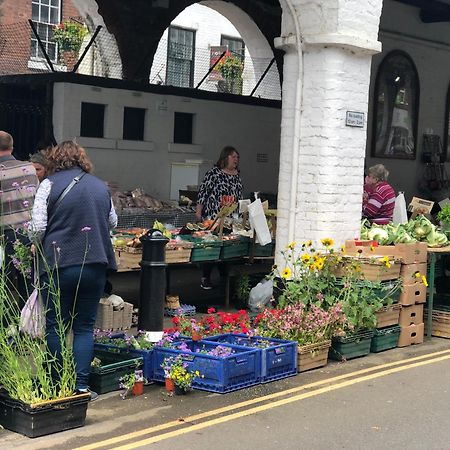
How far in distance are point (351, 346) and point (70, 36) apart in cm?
1129

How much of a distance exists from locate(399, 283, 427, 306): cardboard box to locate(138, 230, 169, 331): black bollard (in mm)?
2762

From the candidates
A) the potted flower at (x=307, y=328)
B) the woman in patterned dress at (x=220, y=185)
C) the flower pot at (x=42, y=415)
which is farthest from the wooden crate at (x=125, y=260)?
the flower pot at (x=42, y=415)

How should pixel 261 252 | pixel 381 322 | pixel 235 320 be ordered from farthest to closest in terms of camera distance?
pixel 261 252 → pixel 381 322 → pixel 235 320

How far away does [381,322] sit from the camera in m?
8.68

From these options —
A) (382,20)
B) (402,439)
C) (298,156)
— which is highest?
(382,20)

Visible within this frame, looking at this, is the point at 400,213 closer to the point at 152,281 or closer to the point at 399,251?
the point at 399,251

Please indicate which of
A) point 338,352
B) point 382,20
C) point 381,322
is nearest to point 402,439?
point 338,352

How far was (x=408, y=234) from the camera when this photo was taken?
948 centimetres

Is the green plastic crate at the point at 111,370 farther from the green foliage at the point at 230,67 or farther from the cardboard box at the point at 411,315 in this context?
the green foliage at the point at 230,67

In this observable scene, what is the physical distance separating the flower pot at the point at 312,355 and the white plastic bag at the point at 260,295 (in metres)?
2.13

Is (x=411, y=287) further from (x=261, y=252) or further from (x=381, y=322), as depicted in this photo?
(x=261, y=252)

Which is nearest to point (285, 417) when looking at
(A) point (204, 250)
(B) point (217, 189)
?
(A) point (204, 250)

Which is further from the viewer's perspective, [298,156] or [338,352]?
[298,156]

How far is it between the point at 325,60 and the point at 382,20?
8.14 m
